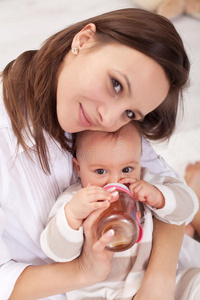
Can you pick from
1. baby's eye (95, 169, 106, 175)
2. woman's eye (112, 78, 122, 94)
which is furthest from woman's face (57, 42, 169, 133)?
baby's eye (95, 169, 106, 175)

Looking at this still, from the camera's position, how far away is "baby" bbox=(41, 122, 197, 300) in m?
0.92

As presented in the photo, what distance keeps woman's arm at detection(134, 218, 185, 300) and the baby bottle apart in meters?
0.16

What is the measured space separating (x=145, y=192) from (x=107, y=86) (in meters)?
0.30

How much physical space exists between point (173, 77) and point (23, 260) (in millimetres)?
634

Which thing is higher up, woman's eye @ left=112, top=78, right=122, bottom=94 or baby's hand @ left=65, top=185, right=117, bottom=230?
woman's eye @ left=112, top=78, right=122, bottom=94

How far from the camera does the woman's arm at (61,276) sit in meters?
0.94

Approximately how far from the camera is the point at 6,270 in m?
0.99

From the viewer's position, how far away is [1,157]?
95 centimetres

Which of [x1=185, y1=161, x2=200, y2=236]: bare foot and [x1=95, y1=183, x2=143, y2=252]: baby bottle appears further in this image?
[x1=185, y1=161, x2=200, y2=236]: bare foot

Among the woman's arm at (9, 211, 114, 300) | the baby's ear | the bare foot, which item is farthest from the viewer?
the bare foot

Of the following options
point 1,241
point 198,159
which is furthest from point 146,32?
point 198,159

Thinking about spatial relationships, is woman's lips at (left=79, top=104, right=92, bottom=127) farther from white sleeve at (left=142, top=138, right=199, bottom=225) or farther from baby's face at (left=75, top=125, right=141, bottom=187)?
white sleeve at (left=142, top=138, right=199, bottom=225)

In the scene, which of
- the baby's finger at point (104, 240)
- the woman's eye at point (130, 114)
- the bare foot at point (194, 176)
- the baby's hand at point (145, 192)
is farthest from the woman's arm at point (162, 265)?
the bare foot at point (194, 176)

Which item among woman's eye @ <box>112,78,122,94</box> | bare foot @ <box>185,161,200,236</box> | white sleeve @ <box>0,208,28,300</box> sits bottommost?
bare foot @ <box>185,161,200,236</box>
